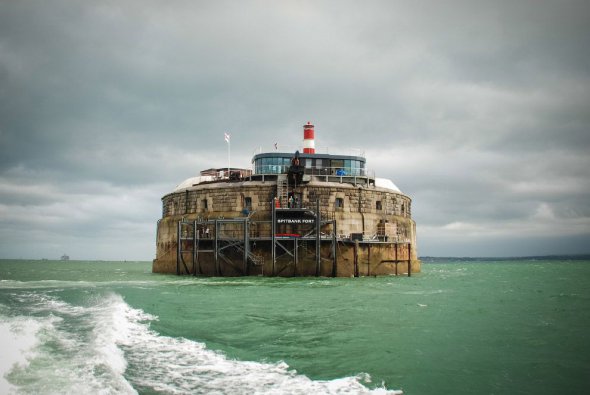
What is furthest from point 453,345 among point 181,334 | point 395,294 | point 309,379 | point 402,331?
point 395,294

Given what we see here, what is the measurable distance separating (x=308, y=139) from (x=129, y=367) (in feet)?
106

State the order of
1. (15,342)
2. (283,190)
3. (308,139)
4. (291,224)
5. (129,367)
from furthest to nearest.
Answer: (308,139)
(283,190)
(291,224)
(15,342)
(129,367)

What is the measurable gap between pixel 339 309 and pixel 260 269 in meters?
16.3

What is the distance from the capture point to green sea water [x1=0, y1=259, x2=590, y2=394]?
8.62 meters

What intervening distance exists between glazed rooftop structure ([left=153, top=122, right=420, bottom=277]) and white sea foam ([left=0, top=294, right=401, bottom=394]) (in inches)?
791

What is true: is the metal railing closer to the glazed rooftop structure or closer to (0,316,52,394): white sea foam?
the glazed rooftop structure

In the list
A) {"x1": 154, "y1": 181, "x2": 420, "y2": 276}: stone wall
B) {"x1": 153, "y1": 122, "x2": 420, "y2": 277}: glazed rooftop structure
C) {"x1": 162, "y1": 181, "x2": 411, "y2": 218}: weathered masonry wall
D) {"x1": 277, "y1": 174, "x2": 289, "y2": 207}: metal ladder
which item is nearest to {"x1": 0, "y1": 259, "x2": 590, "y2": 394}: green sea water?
{"x1": 153, "y1": 122, "x2": 420, "y2": 277}: glazed rooftop structure

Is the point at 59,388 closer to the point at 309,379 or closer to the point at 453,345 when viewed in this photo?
the point at 309,379

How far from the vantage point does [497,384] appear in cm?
880

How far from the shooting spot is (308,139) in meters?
40.4

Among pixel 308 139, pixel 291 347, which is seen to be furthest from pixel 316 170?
pixel 291 347

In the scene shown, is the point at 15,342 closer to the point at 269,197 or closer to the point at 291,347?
the point at 291,347

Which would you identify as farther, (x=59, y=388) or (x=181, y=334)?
(x=181, y=334)

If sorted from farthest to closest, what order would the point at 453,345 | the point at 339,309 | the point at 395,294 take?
1. the point at 395,294
2. the point at 339,309
3. the point at 453,345
